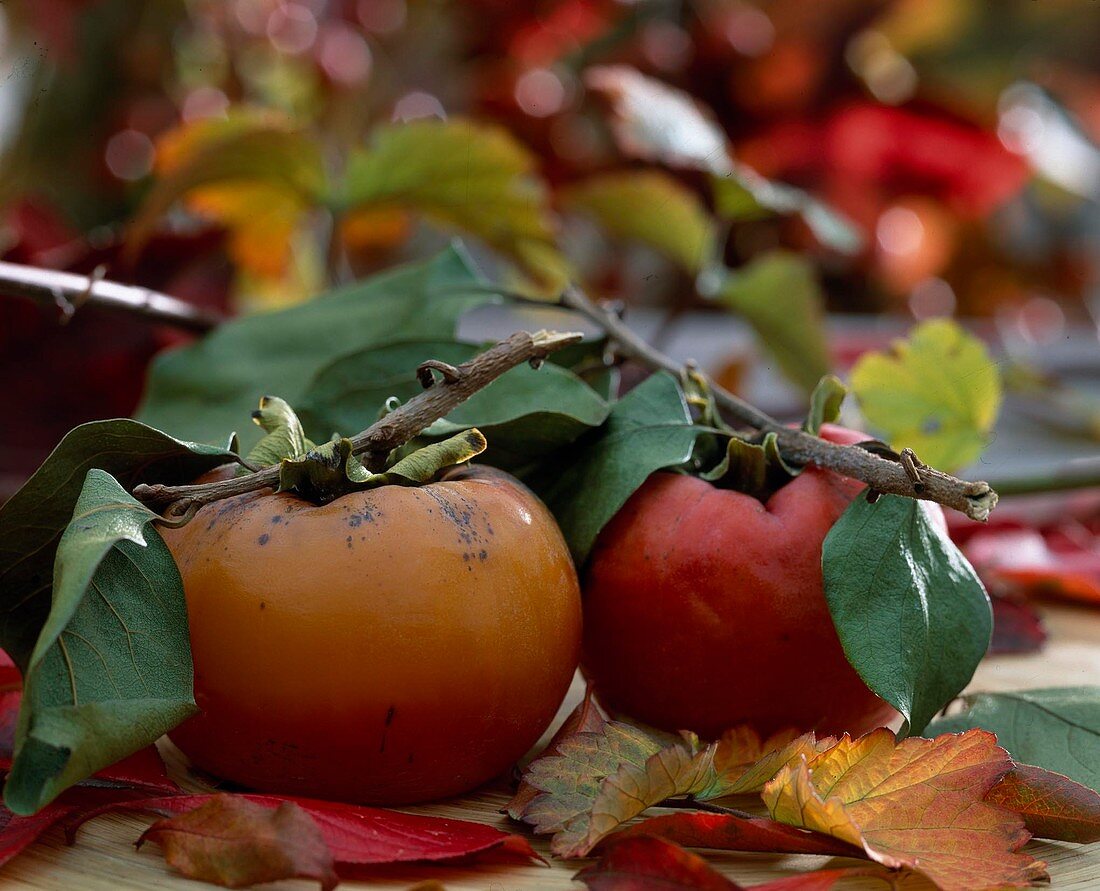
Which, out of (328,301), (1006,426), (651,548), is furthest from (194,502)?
(1006,426)

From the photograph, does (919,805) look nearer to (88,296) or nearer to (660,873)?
(660,873)

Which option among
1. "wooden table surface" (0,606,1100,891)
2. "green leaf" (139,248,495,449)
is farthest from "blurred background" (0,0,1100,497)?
"wooden table surface" (0,606,1100,891)

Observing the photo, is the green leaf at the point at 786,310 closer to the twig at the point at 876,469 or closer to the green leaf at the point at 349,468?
the twig at the point at 876,469

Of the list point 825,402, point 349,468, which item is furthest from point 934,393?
point 349,468

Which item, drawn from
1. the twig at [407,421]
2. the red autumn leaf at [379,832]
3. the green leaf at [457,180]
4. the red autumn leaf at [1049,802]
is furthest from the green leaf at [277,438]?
the green leaf at [457,180]

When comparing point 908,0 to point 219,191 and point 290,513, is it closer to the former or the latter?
point 219,191

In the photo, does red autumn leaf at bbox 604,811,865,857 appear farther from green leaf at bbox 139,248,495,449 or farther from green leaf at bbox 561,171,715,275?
green leaf at bbox 561,171,715,275
